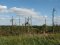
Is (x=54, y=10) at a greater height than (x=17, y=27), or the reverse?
(x=54, y=10)

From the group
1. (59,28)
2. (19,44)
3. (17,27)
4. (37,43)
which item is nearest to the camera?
(19,44)

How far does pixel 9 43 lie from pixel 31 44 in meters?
1.36

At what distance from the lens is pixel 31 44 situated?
12.0 metres

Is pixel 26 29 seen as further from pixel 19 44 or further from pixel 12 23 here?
pixel 19 44

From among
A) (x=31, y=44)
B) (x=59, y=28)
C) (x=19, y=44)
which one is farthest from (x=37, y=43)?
(x=59, y=28)

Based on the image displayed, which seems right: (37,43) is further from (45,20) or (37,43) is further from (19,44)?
(45,20)

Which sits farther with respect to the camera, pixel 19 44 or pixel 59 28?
pixel 59 28

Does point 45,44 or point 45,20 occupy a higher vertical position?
point 45,20

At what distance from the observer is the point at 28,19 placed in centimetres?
2662

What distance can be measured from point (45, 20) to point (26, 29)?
291 cm

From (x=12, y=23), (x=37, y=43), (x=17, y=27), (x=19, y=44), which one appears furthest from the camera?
(x=17, y=27)

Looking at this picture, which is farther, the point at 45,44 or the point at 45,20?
the point at 45,20

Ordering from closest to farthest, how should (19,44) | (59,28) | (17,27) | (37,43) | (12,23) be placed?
(19,44), (37,43), (12,23), (17,27), (59,28)

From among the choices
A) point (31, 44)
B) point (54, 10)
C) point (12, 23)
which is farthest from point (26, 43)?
point (54, 10)
